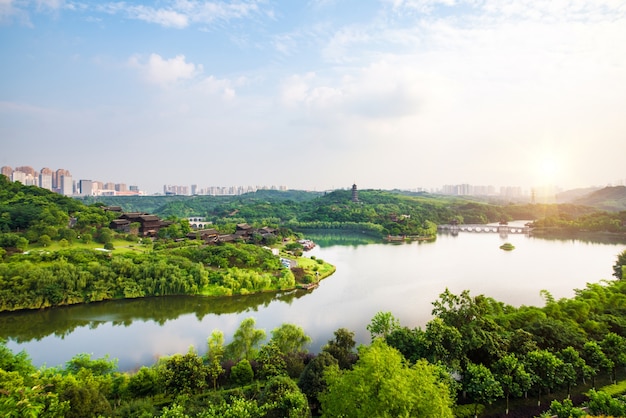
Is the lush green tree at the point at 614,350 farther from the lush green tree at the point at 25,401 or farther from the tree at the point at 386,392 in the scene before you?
the lush green tree at the point at 25,401

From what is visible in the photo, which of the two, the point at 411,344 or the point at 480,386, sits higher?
the point at 411,344

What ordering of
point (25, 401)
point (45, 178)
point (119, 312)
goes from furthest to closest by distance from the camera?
1. point (45, 178)
2. point (119, 312)
3. point (25, 401)

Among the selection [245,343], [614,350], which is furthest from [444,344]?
[245,343]

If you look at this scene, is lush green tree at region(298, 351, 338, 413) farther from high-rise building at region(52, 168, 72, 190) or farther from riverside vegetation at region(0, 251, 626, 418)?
high-rise building at region(52, 168, 72, 190)

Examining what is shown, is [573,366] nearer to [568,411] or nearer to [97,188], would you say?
[568,411]

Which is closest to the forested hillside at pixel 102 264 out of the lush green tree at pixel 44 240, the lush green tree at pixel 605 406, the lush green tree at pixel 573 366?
the lush green tree at pixel 44 240

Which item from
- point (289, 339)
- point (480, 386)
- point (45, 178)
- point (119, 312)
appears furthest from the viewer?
point (45, 178)

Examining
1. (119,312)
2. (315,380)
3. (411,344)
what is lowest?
(119,312)
